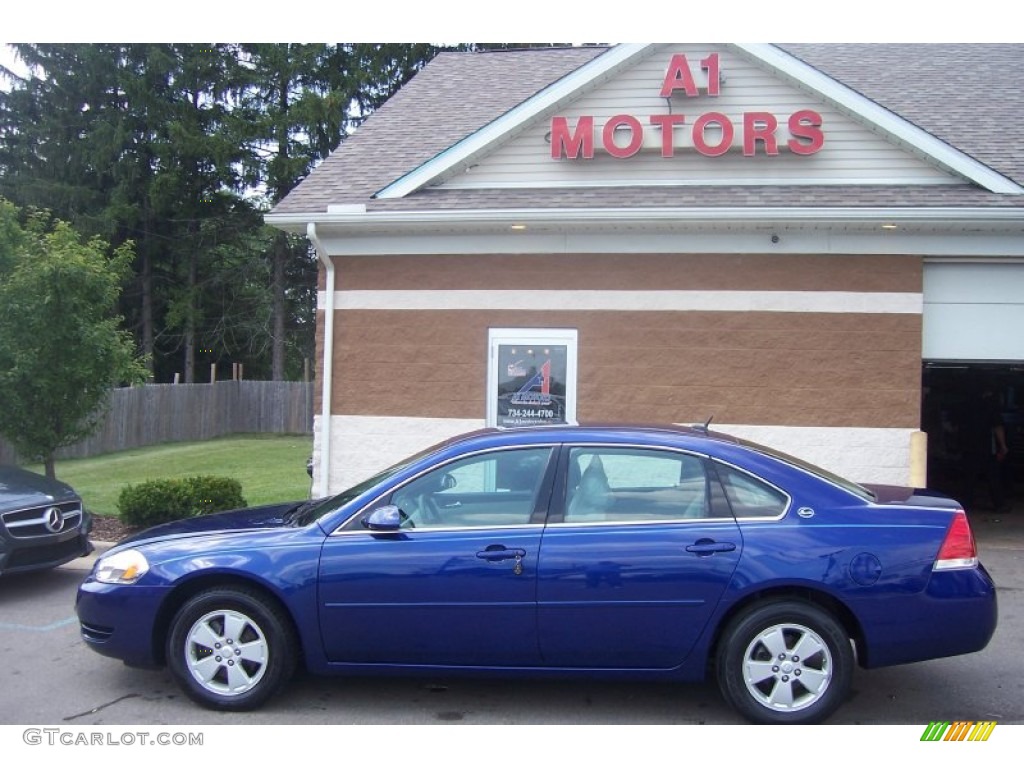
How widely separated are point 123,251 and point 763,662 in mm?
10182

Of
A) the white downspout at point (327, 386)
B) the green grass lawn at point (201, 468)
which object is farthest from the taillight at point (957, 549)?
the green grass lawn at point (201, 468)

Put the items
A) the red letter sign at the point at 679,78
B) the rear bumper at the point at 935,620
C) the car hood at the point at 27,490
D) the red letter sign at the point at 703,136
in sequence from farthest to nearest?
the red letter sign at the point at 679,78 < the red letter sign at the point at 703,136 < the car hood at the point at 27,490 < the rear bumper at the point at 935,620

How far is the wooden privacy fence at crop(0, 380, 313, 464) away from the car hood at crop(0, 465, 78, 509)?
10.9 m

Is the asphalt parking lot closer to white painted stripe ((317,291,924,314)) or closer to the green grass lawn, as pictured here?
white painted stripe ((317,291,924,314))

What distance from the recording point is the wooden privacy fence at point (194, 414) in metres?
22.1

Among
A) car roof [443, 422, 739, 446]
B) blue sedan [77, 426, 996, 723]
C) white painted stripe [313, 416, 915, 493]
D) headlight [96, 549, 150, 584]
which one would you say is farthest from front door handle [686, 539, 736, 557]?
white painted stripe [313, 416, 915, 493]

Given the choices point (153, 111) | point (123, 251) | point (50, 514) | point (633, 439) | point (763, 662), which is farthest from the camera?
point (153, 111)

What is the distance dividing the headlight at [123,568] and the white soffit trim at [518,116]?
Answer: 604 cm

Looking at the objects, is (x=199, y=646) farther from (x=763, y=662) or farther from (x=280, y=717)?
(x=763, y=662)

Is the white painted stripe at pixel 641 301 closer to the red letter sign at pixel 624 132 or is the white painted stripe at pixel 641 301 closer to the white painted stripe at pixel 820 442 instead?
the white painted stripe at pixel 820 442

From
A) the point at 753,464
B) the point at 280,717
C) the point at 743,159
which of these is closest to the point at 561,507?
the point at 753,464

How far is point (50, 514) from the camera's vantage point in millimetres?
7680

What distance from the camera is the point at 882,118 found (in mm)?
9836

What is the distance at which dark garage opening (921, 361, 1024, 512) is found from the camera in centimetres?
1273
